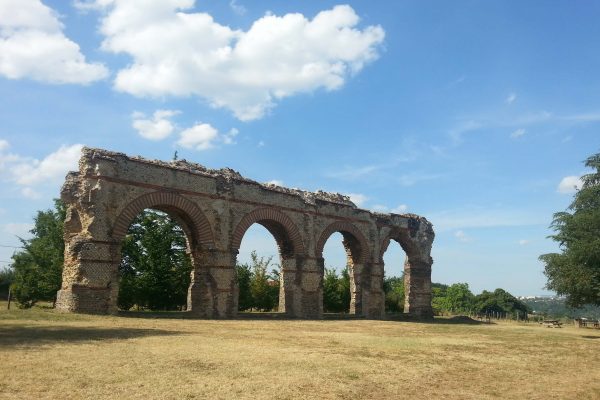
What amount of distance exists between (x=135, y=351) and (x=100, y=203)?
823 cm

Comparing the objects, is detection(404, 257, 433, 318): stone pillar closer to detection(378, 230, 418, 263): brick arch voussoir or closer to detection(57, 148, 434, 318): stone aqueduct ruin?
detection(378, 230, 418, 263): brick arch voussoir

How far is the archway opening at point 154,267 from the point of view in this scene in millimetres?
21594

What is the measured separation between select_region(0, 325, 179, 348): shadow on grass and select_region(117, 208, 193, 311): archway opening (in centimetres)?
1147

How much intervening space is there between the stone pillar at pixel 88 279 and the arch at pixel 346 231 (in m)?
8.80

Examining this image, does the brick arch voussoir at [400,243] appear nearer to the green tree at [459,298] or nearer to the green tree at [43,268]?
the green tree at [43,268]

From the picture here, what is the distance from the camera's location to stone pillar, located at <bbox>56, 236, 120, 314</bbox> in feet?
45.3

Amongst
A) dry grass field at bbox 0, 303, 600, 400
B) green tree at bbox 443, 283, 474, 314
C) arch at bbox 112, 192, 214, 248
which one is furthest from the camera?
green tree at bbox 443, 283, 474, 314

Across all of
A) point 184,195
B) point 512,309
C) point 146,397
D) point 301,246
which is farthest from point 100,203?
point 512,309

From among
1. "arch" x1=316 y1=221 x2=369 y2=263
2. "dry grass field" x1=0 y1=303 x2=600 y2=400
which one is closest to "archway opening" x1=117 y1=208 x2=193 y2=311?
"arch" x1=316 y1=221 x2=369 y2=263

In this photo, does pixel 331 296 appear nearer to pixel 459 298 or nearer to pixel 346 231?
pixel 346 231

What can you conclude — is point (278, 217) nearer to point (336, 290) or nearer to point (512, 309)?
point (336, 290)

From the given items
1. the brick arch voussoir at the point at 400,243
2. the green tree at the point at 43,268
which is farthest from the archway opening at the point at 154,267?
the brick arch voussoir at the point at 400,243

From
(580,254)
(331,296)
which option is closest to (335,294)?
(331,296)

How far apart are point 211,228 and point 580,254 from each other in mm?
11884
